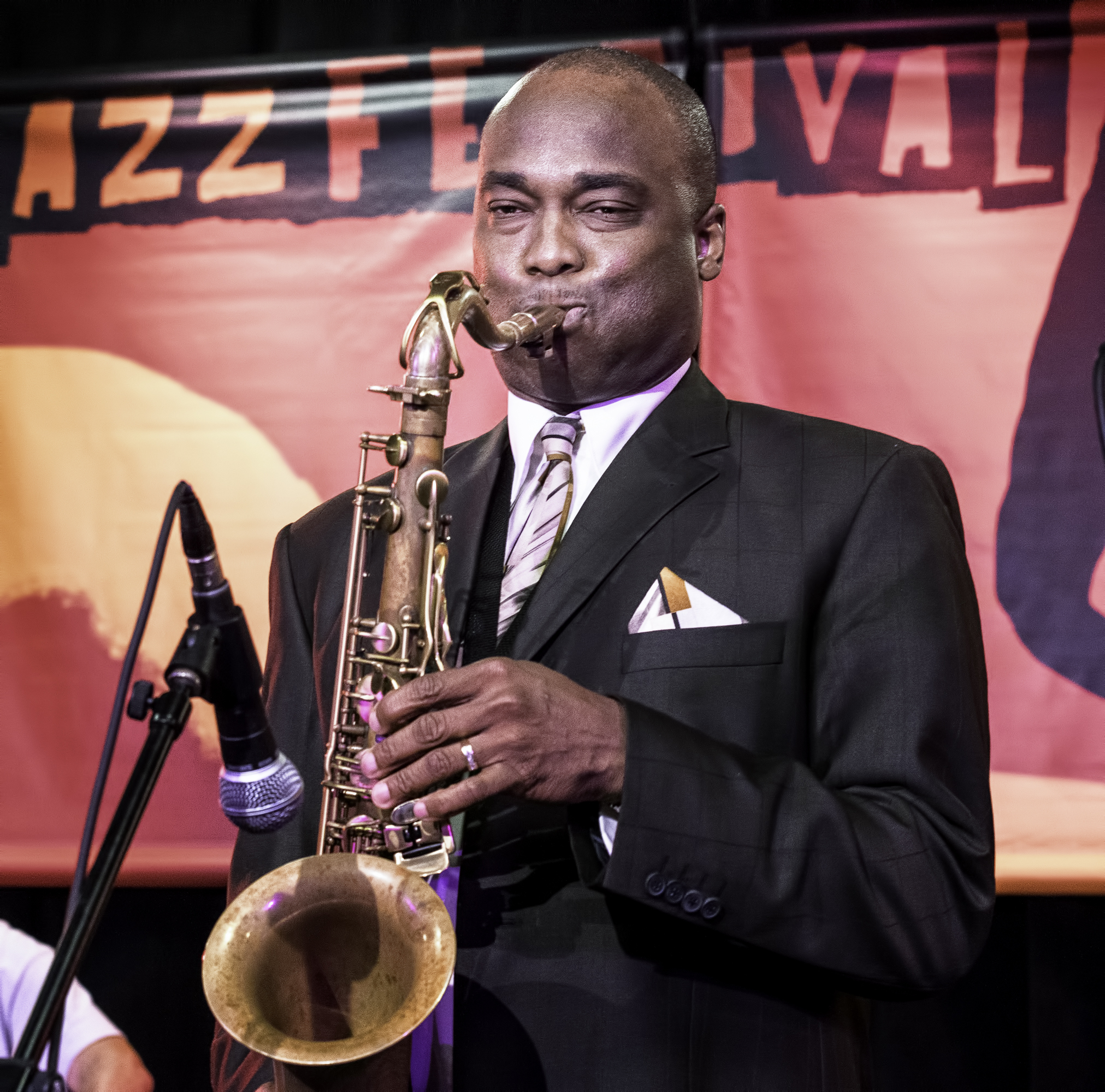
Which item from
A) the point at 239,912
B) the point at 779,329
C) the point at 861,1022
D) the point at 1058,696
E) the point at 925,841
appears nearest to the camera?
the point at 239,912

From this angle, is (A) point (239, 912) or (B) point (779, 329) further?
(B) point (779, 329)

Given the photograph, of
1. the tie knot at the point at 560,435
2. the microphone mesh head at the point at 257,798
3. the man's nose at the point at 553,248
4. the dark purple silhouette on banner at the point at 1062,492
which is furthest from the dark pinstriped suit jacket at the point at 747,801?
the dark purple silhouette on banner at the point at 1062,492

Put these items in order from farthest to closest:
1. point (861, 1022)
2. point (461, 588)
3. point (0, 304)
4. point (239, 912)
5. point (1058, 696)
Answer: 1. point (0, 304)
2. point (1058, 696)
3. point (461, 588)
4. point (861, 1022)
5. point (239, 912)

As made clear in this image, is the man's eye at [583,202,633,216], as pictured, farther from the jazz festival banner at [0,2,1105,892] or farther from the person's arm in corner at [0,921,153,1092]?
the person's arm in corner at [0,921,153,1092]

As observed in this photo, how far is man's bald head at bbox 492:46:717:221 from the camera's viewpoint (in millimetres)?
2385

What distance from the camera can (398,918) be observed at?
70.0 inches

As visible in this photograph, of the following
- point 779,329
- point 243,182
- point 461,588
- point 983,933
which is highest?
point 243,182

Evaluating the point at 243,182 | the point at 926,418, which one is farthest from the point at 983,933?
the point at 243,182

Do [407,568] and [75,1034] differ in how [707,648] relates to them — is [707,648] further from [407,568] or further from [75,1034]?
[75,1034]

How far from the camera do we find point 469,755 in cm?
172

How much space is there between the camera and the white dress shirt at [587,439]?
2307 millimetres

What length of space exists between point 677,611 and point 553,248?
684mm

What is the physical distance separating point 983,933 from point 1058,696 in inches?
58.2

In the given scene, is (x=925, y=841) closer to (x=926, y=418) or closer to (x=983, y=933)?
(x=983, y=933)
